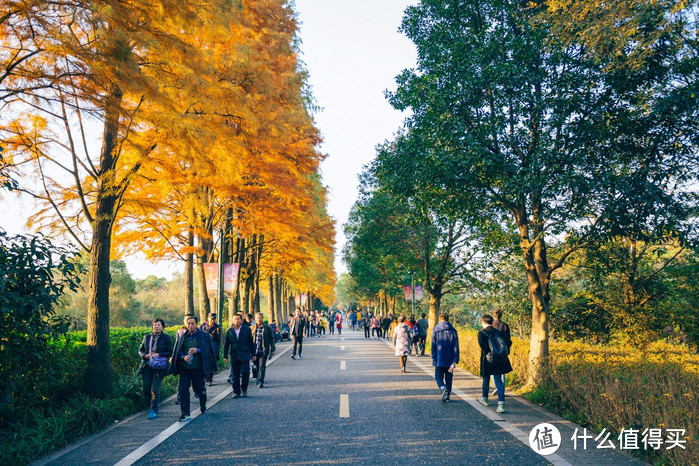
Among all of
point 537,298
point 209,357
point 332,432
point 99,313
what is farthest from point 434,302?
point 332,432

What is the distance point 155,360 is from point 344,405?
137 inches

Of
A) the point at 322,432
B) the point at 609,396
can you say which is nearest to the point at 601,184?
the point at 609,396

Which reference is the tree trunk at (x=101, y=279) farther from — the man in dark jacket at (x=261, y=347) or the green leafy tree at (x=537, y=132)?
the green leafy tree at (x=537, y=132)

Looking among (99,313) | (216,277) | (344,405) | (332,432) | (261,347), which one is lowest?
(344,405)

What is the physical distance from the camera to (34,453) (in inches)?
230

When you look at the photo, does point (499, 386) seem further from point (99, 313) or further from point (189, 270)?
point (189, 270)

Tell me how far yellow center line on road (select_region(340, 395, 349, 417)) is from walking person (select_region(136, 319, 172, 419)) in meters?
3.17

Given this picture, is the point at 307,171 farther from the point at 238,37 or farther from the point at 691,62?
the point at 691,62

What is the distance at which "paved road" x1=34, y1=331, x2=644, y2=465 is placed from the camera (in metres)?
5.57

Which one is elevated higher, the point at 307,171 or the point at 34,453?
the point at 307,171

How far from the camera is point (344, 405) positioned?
872 centimetres

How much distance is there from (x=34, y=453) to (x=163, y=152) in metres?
9.15

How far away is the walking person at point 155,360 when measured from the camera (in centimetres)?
838

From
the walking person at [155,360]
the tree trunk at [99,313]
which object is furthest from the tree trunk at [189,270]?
the walking person at [155,360]
